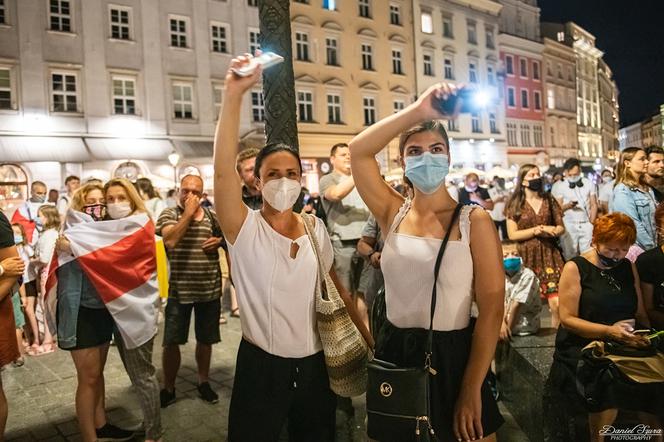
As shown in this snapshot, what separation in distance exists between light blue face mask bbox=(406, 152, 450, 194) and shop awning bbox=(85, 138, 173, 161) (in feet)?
70.2

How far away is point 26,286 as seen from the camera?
6.56 meters

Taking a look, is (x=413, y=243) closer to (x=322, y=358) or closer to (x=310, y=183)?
(x=322, y=358)

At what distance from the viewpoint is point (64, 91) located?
20344 mm

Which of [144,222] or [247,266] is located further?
[144,222]

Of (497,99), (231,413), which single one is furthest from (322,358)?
(497,99)

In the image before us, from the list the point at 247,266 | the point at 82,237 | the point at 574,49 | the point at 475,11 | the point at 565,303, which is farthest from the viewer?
the point at 574,49

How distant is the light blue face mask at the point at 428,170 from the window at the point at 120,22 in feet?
76.1

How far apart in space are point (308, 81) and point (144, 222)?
2584 centimetres

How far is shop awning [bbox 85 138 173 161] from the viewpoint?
20.8m

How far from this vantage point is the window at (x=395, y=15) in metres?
33.0

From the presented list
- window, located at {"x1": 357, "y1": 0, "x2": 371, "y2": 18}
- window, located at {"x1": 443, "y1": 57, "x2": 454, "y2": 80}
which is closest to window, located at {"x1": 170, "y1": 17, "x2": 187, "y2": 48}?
window, located at {"x1": 357, "y1": 0, "x2": 371, "y2": 18}

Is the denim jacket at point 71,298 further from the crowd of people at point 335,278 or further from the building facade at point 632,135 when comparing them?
the building facade at point 632,135

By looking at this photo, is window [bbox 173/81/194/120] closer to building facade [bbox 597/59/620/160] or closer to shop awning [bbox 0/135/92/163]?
shop awning [bbox 0/135/92/163]

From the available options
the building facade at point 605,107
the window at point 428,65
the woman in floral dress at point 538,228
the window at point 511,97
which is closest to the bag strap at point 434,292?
the woman in floral dress at point 538,228
